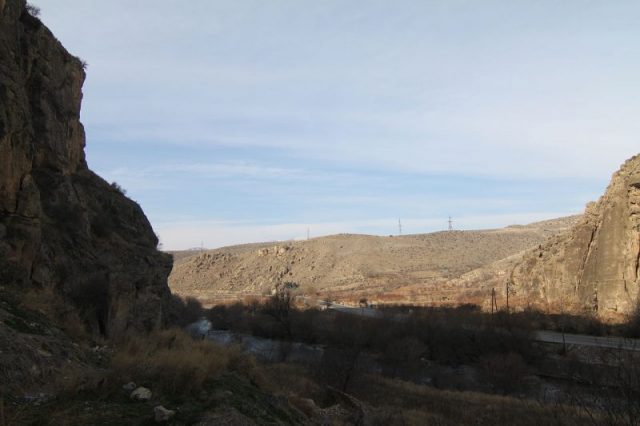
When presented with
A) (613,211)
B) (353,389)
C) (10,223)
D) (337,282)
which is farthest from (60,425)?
(337,282)

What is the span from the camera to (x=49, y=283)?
15531mm

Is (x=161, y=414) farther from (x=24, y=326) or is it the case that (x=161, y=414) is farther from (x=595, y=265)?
(x=595, y=265)

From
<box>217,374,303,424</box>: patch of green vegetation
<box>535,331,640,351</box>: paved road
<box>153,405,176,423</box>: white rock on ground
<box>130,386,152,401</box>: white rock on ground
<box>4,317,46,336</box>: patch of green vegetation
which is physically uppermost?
<box>4,317,46,336</box>: patch of green vegetation

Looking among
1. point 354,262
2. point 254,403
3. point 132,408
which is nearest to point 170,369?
point 132,408

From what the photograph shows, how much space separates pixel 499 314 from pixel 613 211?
1339 cm

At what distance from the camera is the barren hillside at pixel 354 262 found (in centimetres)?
11162

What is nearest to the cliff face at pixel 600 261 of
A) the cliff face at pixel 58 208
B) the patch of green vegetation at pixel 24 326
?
the cliff face at pixel 58 208

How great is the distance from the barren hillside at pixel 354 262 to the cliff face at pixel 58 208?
73.2 meters

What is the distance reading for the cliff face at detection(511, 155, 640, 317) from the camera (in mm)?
39562

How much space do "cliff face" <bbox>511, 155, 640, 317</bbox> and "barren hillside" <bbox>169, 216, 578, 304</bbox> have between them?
4458 cm

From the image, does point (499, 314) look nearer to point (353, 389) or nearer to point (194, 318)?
point (353, 389)

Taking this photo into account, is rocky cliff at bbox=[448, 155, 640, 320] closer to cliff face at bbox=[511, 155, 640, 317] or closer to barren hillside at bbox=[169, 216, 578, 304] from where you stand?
cliff face at bbox=[511, 155, 640, 317]

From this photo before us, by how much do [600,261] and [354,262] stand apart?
8467 centimetres

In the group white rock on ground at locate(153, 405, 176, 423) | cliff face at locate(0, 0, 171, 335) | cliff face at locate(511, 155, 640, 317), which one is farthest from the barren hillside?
white rock on ground at locate(153, 405, 176, 423)
